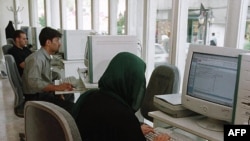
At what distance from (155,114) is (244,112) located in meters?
0.61

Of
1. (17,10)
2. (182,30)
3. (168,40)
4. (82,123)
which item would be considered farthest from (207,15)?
(17,10)

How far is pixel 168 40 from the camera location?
2896 millimetres

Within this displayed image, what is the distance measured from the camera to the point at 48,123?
3.29 feet

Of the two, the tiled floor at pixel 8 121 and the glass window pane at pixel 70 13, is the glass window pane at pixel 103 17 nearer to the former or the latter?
the glass window pane at pixel 70 13

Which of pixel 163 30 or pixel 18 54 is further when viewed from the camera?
pixel 18 54

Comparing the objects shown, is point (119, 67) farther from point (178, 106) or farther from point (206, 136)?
point (206, 136)

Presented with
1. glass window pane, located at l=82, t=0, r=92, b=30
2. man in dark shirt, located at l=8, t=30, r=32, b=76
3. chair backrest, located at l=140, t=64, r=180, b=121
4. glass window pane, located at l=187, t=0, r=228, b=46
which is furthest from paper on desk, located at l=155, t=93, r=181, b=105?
glass window pane, located at l=82, t=0, r=92, b=30

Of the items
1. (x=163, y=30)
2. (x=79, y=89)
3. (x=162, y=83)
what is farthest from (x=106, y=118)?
(x=163, y=30)

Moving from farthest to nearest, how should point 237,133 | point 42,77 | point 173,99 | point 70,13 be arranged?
point 70,13 < point 42,77 < point 173,99 < point 237,133

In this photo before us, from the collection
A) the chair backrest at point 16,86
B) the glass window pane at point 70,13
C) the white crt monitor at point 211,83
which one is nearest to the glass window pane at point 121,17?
the chair backrest at point 16,86

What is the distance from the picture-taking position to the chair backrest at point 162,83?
7.29 ft

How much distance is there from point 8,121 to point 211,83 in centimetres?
306

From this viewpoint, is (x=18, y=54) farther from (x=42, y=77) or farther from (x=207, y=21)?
(x=207, y=21)

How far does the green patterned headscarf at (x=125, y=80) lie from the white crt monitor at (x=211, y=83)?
291mm
